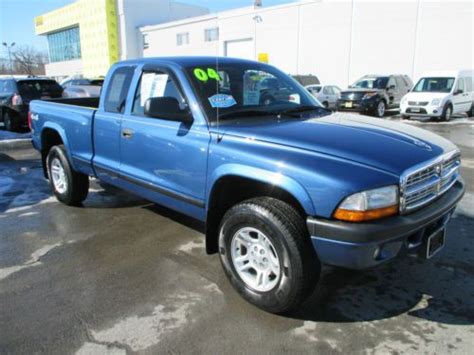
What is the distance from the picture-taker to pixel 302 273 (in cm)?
274

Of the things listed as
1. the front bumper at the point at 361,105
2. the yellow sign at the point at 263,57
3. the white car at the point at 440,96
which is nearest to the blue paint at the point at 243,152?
the white car at the point at 440,96

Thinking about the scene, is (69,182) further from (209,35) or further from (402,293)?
(209,35)

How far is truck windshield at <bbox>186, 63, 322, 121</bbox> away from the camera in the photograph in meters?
3.51

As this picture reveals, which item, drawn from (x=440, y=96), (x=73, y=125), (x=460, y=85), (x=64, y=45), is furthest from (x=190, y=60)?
(x=64, y=45)

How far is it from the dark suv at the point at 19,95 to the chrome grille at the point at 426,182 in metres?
→ 11.7

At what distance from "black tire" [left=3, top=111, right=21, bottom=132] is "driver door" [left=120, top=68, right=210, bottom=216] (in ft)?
31.9

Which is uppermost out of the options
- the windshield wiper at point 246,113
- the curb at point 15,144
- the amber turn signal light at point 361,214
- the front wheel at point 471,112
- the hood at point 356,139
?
the windshield wiper at point 246,113

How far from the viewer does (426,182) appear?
2.85 m

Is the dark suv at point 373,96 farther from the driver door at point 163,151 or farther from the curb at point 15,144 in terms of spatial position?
the driver door at point 163,151

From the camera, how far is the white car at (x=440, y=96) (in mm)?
15492

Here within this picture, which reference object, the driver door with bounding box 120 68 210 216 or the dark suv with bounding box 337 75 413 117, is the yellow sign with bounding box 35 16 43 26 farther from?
the driver door with bounding box 120 68 210 216

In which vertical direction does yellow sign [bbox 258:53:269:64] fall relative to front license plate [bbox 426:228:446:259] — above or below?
above

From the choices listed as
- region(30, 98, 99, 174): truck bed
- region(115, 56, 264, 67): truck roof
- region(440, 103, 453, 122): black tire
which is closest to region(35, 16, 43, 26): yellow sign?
region(440, 103, 453, 122): black tire

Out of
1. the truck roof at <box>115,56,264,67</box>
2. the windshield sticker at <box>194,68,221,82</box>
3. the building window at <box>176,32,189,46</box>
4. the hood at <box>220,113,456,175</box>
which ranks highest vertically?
the building window at <box>176,32,189,46</box>
